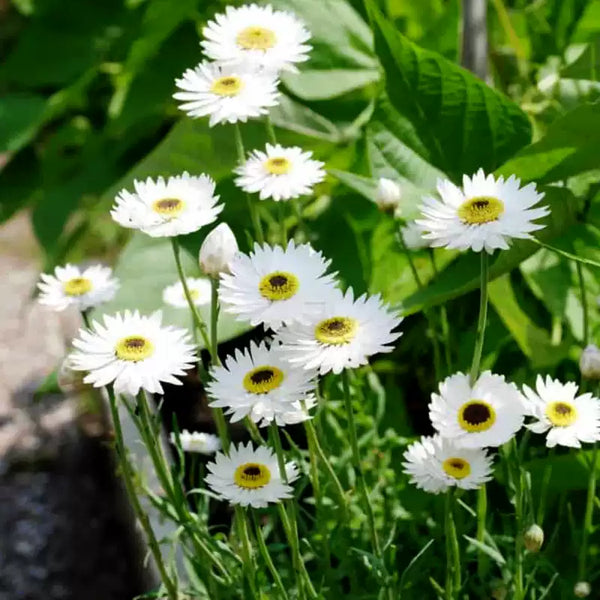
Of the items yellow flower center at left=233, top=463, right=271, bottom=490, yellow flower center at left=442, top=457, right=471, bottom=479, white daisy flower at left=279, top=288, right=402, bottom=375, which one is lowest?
yellow flower center at left=442, top=457, right=471, bottom=479

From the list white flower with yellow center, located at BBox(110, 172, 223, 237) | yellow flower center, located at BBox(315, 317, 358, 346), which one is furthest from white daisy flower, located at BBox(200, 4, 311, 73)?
yellow flower center, located at BBox(315, 317, 358, 346)

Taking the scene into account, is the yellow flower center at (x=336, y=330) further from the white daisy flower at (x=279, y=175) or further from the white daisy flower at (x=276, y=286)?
the white daisy flower at (x=279, y=175)

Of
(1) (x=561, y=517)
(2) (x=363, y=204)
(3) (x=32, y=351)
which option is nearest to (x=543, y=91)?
(2) (x=363, y=204)

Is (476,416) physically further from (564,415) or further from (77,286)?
(77,286)

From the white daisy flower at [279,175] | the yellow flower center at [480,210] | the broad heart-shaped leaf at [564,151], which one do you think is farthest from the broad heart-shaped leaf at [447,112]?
the yellow flower center at [480,210]

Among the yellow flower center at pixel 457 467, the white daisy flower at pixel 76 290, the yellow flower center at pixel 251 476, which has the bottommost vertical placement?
the yellow flower center at pixel 457 467

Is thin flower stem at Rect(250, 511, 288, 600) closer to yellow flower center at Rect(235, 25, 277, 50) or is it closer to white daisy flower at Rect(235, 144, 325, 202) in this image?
white daisy flower at Rect(235, 144, 325, 202)
